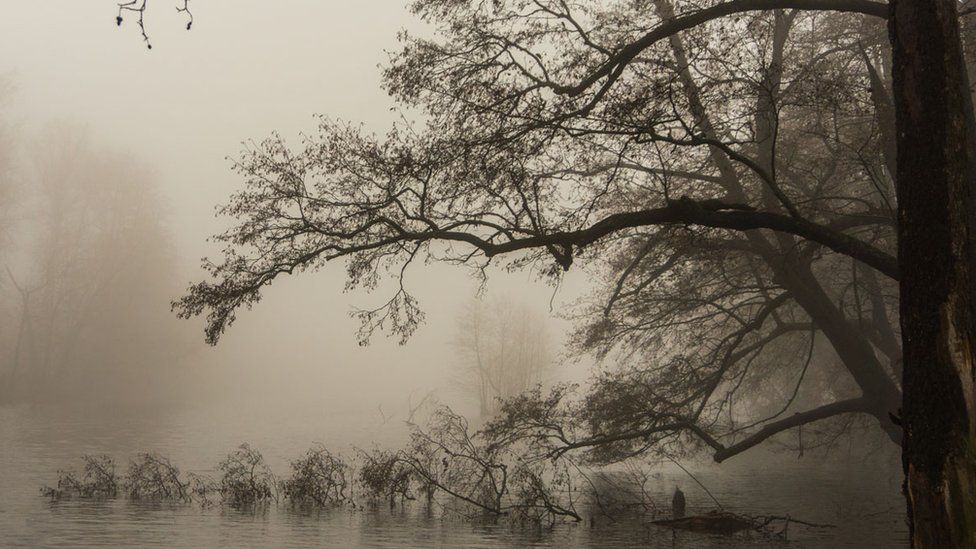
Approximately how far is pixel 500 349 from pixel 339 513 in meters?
43.0

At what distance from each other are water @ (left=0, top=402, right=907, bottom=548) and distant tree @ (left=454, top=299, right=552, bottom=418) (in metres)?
22.8

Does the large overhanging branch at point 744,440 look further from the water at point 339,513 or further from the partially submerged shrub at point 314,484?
the partially submerged shrub at point 314,484

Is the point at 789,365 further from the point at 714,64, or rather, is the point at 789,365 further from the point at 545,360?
the point at 545,360

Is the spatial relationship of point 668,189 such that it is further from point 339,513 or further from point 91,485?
point 91,485

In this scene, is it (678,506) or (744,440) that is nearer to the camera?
Answer: (744,440)

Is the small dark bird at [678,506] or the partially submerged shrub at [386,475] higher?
the partially submerged shrub at [386,475]

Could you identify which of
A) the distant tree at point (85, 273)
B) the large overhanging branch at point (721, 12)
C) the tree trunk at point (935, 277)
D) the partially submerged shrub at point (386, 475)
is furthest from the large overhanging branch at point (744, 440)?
the distant tree at point (85, 273)

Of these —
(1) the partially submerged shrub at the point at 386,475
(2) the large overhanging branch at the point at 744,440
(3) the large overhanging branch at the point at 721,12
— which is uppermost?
(3) the large overhanging branch at the point at 721,12

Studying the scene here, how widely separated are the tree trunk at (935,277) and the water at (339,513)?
32.9 feet

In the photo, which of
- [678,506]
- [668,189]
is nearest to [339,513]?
[678,506]

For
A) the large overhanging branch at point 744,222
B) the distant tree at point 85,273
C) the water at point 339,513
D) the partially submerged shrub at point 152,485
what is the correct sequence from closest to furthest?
the large overhanging branch at point 744,222, the water at point 339,513, the partially submerged shrub at point 152,485, the distant tree at point 85,273

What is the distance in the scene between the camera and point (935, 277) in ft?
25.6

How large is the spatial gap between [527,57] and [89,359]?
49936 mm

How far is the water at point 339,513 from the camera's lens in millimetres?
16922
